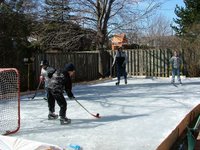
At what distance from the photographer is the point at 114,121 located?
8.91 m

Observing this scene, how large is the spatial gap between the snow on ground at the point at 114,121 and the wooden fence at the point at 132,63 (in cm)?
896

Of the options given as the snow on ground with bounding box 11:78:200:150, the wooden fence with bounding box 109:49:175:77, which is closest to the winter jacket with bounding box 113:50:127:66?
the snow on ground with bounding box 11:78:200:150

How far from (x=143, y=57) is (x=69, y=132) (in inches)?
648

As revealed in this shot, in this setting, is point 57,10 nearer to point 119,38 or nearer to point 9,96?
point 119,38

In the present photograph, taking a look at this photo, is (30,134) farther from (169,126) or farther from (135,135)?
(169,126)

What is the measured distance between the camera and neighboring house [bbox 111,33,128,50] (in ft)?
86.0

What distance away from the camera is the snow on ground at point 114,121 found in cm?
717

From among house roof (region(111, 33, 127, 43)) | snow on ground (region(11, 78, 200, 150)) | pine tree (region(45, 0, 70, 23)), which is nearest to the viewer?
snow on ground (region(11, 78, 200, 150))

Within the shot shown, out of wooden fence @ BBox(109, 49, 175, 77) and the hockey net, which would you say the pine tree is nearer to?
wooden fence @ BBox(109, 49, 175, 77)

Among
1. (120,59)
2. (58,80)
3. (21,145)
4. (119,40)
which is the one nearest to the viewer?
(21,145)

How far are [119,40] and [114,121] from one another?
65.7 ft

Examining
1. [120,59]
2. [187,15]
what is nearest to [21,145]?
[120,59]

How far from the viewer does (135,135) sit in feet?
24.9

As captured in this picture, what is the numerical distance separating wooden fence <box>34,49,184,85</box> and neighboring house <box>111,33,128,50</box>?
224 cm
